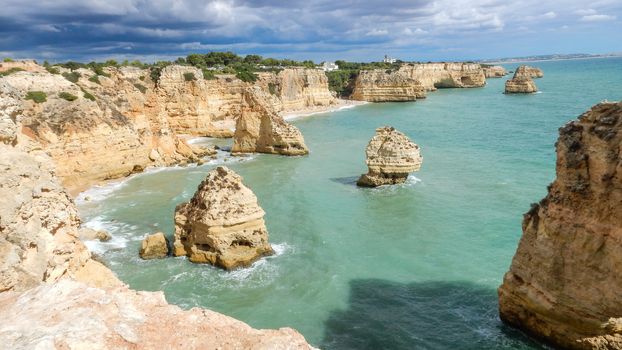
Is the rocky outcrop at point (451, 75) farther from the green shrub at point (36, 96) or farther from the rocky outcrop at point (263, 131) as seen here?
the green shrub at point (36, 96)

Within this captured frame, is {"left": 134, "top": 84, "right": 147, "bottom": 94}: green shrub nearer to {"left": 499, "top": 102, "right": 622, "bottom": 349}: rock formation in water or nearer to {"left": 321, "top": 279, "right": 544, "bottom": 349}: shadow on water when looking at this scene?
{"left": 321, "top": 279, "right": 544, "bottom": 349}: shadow on water

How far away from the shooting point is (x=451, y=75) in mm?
135500

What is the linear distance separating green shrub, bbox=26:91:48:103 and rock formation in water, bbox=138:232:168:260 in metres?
16.8

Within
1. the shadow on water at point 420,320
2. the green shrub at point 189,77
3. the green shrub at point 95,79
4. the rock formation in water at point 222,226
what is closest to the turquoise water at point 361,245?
the shadow on water at point 420,320

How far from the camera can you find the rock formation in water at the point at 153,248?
1938 centimetres

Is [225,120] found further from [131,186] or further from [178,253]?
[178,253]

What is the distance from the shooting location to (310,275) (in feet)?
58.4

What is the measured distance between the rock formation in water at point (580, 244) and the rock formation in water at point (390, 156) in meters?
17.1

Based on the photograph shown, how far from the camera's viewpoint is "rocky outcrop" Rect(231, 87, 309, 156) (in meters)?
43.0

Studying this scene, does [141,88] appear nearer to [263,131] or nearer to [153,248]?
[263,131]

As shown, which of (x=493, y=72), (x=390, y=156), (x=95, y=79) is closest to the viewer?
(x=390, y=156)

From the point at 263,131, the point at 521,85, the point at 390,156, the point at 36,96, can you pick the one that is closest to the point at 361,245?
the point at 390,156

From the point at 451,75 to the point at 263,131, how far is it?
10496 centimetres

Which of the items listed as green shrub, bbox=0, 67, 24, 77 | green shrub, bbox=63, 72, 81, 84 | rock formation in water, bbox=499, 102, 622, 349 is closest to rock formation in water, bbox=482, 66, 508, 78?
green shrub, bbox=63, 72, 81, 84
